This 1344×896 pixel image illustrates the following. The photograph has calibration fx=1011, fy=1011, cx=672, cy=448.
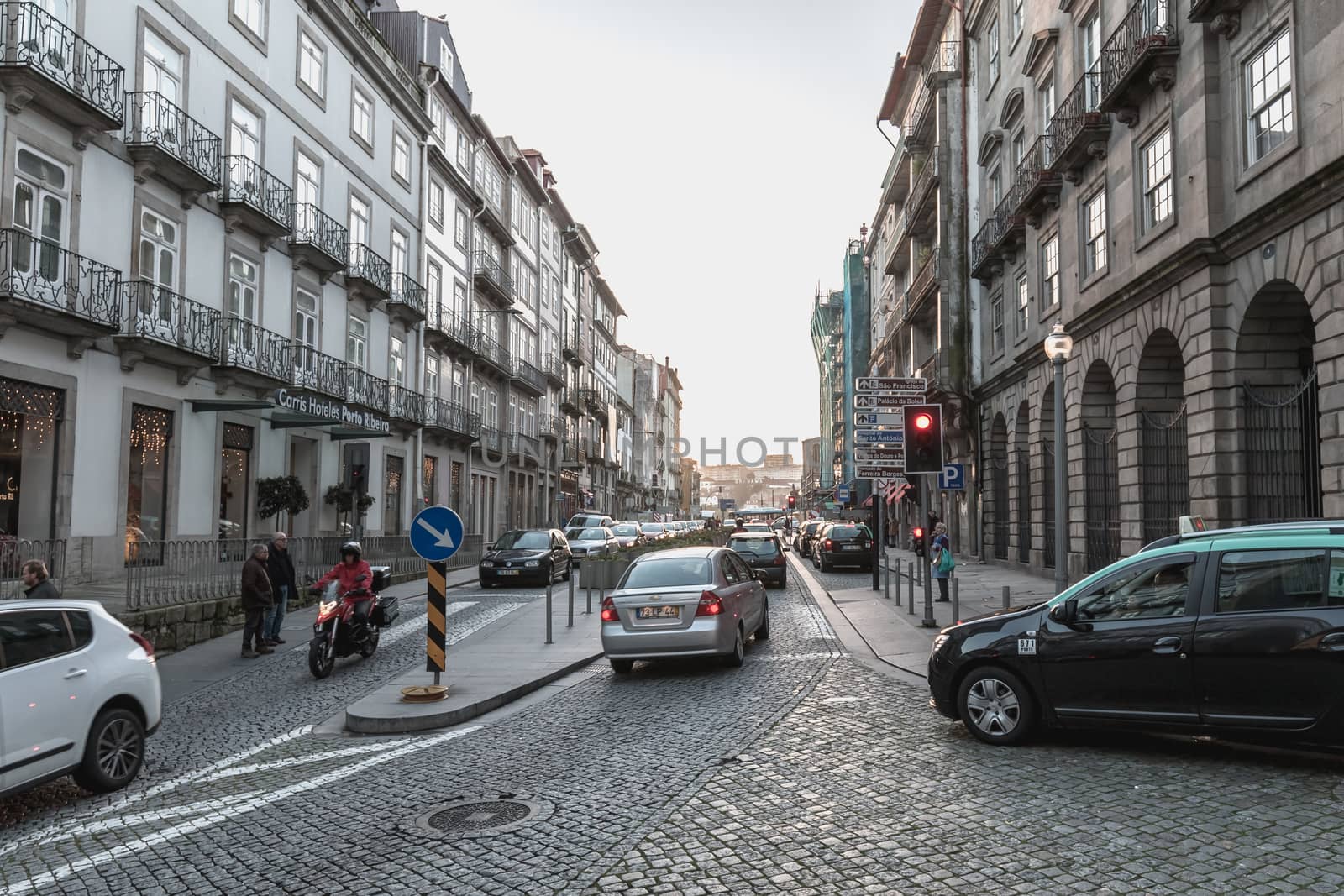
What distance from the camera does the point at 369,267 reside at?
30.0m

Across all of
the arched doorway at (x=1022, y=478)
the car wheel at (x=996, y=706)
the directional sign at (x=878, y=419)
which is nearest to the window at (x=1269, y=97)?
the directional sign at (x=878, y=419)

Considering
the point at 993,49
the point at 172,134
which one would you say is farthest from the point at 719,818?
the point at 993,49

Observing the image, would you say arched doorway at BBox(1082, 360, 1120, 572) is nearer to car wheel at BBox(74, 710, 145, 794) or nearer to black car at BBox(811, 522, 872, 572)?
black car at BBox(811, 522, 872, 572)

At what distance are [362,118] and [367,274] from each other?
483cm

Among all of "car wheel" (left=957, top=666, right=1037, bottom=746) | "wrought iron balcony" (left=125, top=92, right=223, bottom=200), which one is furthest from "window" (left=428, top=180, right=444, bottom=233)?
"car wheel" (left=957, top=666, right=1037, bottom=746)

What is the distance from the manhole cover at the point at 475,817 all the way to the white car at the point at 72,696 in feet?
8.67

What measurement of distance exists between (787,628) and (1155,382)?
353 inches

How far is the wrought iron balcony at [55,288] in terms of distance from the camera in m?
15.4

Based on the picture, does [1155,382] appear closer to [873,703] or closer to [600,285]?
[873,703]

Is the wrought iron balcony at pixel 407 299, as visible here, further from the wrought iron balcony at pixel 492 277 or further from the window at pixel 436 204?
the wrought iron balcony at pixel 492 277

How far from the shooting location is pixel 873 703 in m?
9.93

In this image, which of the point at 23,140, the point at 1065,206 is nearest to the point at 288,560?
the point at 23,140

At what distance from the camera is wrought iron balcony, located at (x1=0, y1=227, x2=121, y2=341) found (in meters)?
15.4

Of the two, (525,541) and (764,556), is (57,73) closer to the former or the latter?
(525,541)
